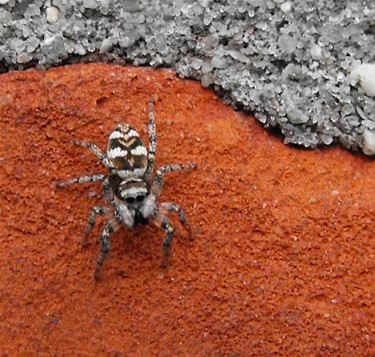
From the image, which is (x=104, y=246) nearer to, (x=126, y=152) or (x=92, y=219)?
(x=92, y=219)

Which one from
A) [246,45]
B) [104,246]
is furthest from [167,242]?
[246,45]

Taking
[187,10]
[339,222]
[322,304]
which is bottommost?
[322,304]

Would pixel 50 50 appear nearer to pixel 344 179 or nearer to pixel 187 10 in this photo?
pixel 187 10

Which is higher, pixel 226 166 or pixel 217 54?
pixel 217 54

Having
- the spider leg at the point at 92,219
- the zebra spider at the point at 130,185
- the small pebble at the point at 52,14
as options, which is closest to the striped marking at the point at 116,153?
the zebra spider at the point at 130,185

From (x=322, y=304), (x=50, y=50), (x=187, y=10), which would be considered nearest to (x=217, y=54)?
(x=187, y=10)

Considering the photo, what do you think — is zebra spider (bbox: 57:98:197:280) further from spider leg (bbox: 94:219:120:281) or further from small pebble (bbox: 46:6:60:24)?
small pebble (bbox: 46:6:60:24)
